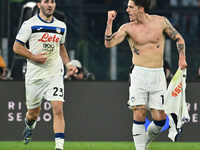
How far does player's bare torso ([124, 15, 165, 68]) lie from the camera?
1191 centimetres

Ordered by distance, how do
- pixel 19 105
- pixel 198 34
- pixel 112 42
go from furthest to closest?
pixel 198 34, pixel 19 105, pixel 112 42

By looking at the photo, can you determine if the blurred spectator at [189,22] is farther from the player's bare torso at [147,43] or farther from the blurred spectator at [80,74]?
the player's bare torso at [147,43]

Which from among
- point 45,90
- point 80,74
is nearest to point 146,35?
point 45,90

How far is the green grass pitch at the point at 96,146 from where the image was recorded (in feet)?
45.4

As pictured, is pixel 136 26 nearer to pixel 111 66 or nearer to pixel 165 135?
pixel 165 135

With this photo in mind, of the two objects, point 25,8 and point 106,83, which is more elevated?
point 25,8

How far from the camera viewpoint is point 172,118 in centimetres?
1249

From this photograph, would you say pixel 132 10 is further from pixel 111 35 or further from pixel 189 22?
pixel 189 22

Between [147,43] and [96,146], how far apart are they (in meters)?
2.99

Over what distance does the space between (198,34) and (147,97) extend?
14.7m

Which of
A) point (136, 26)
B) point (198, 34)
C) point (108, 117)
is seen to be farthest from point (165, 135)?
point (198, 34)

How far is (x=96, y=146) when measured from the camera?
561 inches

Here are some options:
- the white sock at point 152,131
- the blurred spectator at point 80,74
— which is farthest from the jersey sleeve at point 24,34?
the blurred spectator at point 80,74

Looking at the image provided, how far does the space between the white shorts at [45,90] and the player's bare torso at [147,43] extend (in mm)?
1214
